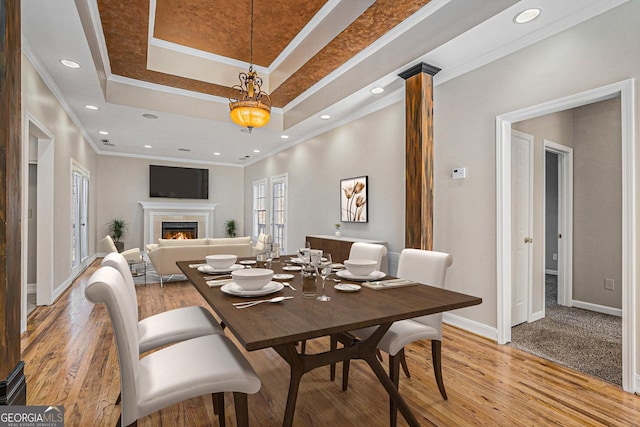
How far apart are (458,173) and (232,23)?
302 centimetres

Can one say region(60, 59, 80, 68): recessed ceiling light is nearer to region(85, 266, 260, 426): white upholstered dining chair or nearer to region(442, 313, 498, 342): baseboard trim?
region(85, 266, 260, 426): white upholstered dining chair

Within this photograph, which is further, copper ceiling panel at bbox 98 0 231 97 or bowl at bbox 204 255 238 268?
copper ceiling panel at bbox 98 0 231 97

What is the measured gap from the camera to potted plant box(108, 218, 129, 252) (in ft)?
26.7

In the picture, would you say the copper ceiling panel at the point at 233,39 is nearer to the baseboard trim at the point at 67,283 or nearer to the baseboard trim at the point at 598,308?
the baseboard trim at the point at 67,283

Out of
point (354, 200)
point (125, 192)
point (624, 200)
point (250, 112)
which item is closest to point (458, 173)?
point (624, 200)

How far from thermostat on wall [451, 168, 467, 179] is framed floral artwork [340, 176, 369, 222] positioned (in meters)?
1.41

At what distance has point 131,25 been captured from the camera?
3.27 metres

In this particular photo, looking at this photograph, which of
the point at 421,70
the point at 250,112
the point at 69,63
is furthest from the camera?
the point at 69,63

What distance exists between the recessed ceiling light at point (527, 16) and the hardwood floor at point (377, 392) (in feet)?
8.52

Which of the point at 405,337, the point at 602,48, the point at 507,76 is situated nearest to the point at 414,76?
the point at 507,76

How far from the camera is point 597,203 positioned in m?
3.90

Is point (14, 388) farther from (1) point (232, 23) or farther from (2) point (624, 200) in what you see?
(1) point (232, 23)

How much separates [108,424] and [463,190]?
3.28 meters

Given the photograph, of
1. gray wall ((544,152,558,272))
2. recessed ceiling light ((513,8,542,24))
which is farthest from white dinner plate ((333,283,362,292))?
gray wall ((544,152,558,272))
